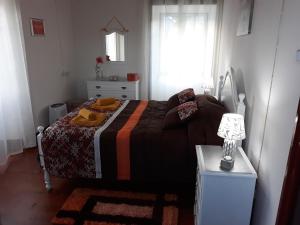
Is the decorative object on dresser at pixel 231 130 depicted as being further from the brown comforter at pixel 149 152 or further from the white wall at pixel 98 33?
the white wall at pixel 98 33

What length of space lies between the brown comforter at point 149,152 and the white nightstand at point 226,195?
54 centimetres

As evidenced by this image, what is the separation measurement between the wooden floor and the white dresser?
6.01 ft

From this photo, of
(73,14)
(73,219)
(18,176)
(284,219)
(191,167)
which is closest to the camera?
(284,219)

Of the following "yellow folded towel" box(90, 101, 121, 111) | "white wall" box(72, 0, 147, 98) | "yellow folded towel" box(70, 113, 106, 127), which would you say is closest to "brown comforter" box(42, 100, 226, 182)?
"yellow folded towel" box(70, 113, 106, 127)

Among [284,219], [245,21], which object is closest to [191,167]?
[284,219]

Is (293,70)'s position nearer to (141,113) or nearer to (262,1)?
(262,1)

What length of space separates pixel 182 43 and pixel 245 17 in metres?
2.08

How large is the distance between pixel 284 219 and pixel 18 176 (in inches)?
106

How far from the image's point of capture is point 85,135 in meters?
2.31

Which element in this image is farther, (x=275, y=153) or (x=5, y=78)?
(x=5, y=78)

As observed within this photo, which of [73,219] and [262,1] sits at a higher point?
[262,1]

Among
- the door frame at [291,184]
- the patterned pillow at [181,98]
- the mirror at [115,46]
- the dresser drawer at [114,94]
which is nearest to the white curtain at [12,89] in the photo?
the dresser drawer at [114,94]

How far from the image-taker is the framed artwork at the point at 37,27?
340cm

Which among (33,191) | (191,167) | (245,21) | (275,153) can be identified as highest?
(245,21)
